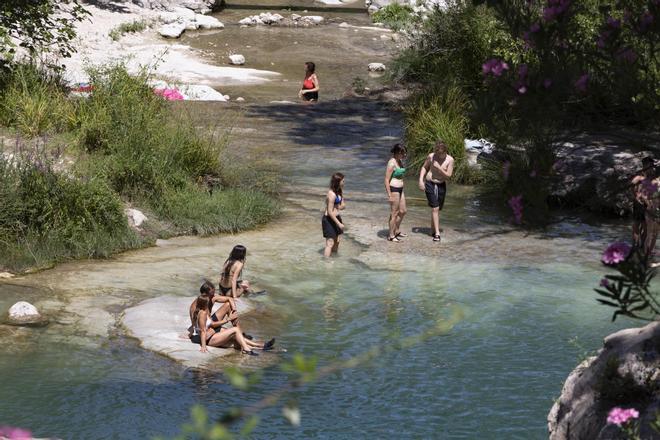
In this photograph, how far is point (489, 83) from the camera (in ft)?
22.0

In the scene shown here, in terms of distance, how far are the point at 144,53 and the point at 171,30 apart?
13.3 ft

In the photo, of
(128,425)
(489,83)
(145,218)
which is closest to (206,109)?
(145,218)

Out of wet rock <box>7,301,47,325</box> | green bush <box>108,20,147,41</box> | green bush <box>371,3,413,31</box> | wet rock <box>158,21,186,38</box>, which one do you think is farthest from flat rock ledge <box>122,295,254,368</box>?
green bush <box>371,3,413,31</box>

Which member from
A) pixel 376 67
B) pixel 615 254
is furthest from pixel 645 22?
pixel 376 67

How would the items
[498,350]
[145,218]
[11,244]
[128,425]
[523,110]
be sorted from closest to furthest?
[523,110] < [128,425] < [498,350] < [11,244] < [145,218]

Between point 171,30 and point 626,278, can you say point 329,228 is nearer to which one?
point 626,278

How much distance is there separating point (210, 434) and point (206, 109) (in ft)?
72.5

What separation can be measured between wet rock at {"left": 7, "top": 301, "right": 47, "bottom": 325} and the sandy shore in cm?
1391

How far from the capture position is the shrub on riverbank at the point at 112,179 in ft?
45.9

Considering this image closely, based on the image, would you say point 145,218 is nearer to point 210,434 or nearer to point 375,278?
point 375,278

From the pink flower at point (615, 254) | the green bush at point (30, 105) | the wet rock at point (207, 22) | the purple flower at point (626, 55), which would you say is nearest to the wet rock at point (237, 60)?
the wet rock at point (207, 22)

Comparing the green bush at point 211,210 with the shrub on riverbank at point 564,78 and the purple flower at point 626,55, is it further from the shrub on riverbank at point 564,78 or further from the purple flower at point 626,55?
the purple flower at point 626,55

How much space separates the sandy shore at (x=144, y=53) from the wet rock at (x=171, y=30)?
0.22 m

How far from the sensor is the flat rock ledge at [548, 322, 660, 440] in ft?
20.7
